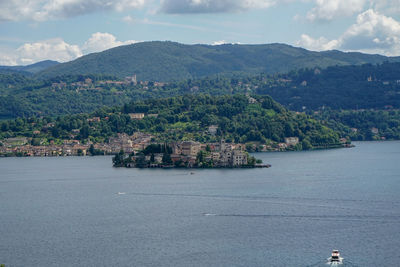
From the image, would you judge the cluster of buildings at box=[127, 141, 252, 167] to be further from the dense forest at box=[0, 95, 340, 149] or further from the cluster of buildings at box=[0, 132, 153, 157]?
the dense forest at box=[0, 95, 340, 149]

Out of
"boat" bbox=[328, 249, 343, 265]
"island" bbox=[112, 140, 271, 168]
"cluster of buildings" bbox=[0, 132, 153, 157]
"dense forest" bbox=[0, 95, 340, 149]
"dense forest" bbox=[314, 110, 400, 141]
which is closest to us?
"boat" bbox=[328, 249, 343, 265]

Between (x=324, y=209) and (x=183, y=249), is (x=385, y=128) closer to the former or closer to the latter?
(x=324, y=209)

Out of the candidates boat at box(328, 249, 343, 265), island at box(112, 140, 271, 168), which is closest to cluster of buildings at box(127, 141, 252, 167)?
island at box(112, 140, 271, 168)

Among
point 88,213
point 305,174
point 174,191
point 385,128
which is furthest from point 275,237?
point 385,128

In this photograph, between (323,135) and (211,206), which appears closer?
(211,206)

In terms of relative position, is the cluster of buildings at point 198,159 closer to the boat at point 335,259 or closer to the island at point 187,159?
the island at point 187,159

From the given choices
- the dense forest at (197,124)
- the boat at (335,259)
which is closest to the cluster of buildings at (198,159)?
the dense forest at (197,124)

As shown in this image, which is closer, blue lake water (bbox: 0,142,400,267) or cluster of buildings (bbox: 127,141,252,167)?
blue lake water (bbox: 0,142,400,267)

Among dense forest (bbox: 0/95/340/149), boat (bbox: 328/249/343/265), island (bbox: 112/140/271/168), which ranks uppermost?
dense forest (bbox: 0/95/340/149)
